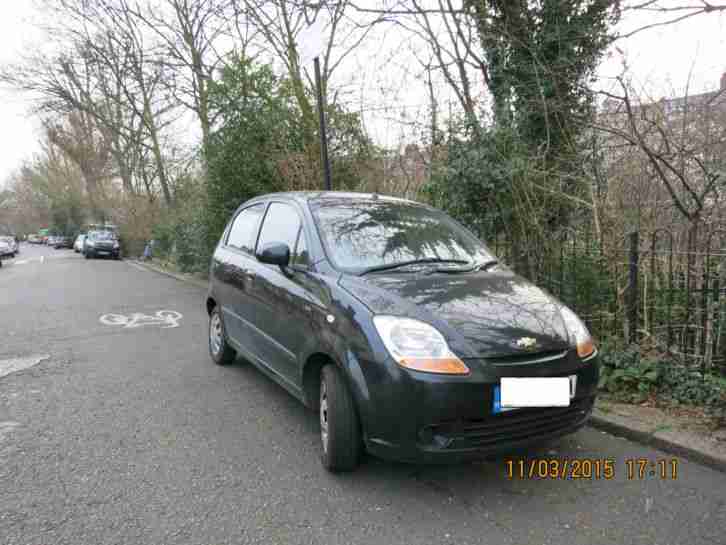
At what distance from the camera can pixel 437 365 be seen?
245 cm

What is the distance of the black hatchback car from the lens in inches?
96.7

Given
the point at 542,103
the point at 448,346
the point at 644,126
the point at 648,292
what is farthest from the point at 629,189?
the point at 448,346

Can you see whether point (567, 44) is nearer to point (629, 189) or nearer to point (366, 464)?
point (629, 189)

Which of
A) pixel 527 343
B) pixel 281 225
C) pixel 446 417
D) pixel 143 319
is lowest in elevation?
pixel 143 319

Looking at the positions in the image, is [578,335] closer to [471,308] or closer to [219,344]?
[471,308]

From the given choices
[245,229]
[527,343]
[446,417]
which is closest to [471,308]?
[527,343]

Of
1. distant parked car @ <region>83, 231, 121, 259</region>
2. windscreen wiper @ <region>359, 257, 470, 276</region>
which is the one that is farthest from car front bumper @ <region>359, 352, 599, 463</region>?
distant parked car @ <region>83, 231, 121, 259</region>

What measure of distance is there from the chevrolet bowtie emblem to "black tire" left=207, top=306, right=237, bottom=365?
3214mm

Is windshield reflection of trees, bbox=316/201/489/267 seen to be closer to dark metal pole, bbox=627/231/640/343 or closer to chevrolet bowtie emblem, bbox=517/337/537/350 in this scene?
chevrolet bowtie emblem, bbox=517/337/537/350

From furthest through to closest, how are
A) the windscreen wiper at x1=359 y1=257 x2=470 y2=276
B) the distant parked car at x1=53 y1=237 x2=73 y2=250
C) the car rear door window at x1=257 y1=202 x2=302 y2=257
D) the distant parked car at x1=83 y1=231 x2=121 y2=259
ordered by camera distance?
the distant parked car at x1=53 y1=237 x2=73 y2=250 < the distant parked car at x1=83 y1=231 x2=121 y2=259 < the car rear door window at x1=257 y1=202 x2=302 y2=257 < the windscreen wiper at x1=359 y1=257 x2=470 y2=276

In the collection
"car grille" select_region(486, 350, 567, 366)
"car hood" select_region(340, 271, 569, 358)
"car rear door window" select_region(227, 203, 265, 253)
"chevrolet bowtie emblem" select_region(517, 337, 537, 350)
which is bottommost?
"car grille" select_region(486, 350, 567, 366)

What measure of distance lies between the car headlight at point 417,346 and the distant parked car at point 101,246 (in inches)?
1131

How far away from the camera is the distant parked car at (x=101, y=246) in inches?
1075
